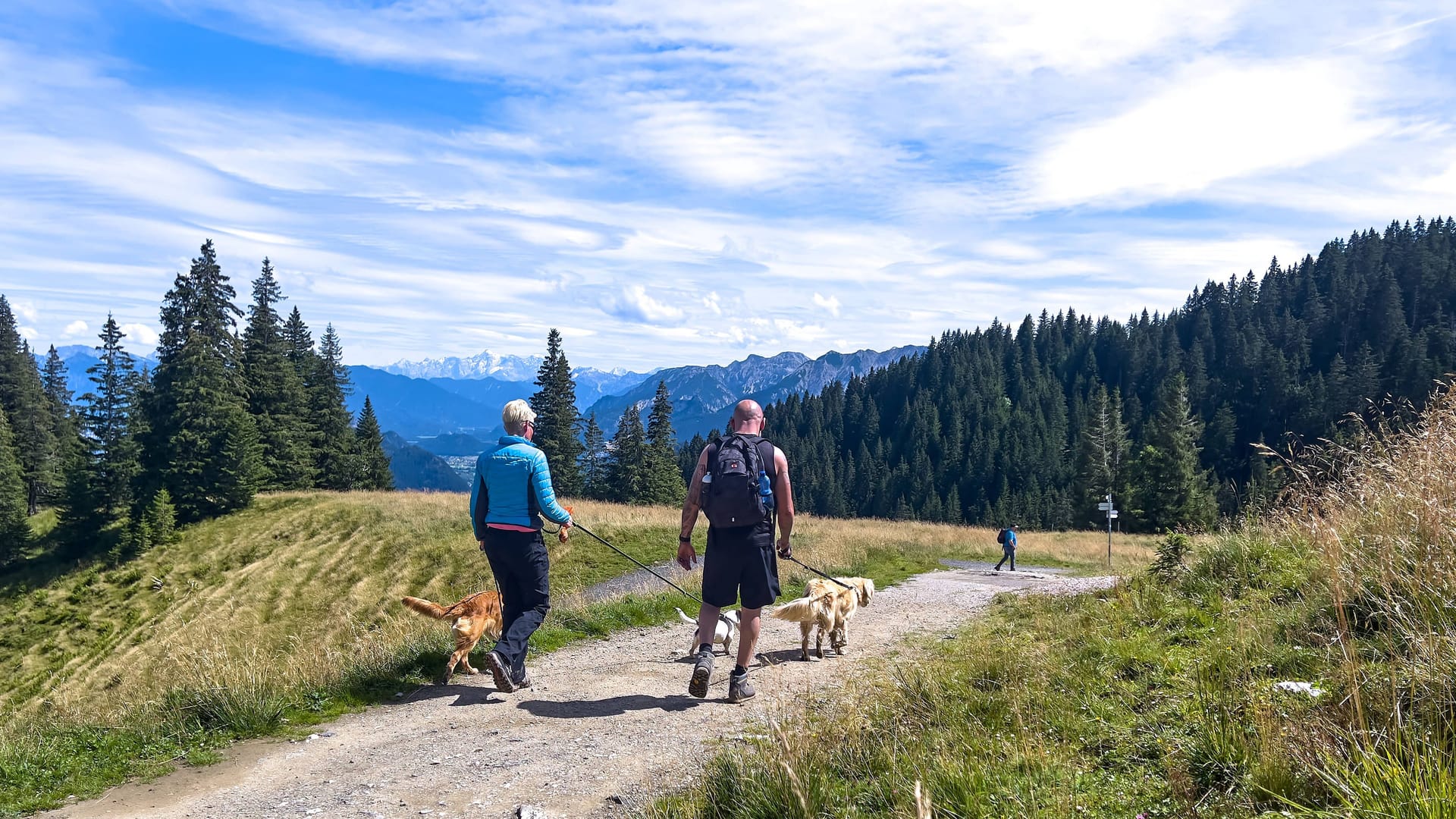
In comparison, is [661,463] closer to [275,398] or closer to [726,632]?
[275,398]

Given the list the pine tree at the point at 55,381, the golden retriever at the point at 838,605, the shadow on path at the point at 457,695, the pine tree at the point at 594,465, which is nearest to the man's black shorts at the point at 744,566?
the golden retriever at the point at 838,605

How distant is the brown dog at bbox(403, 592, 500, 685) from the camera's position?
24.4 feet

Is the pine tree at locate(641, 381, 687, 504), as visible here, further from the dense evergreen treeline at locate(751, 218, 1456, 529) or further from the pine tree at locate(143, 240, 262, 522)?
the dense evergreen treeline at locate(751, 218, 1456, 529)

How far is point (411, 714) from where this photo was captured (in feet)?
21.5

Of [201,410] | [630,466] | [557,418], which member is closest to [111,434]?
[201,410]

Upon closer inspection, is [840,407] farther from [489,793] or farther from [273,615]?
[489,793]

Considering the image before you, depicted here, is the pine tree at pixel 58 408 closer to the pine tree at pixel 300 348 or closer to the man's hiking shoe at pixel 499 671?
the pine tree at pixel 300 348

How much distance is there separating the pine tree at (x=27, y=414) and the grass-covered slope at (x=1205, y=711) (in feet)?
267

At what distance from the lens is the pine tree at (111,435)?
41844 millimetres

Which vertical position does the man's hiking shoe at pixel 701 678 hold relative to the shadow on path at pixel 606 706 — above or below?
above

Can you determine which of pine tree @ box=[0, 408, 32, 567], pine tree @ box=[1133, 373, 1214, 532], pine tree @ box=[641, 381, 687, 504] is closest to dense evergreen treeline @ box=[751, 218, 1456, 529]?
pine tree @ box=[1133, 373, 1214, 532]

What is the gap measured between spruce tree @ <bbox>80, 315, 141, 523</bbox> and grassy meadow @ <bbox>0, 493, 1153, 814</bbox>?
177 inches

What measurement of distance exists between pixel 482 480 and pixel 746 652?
9.53 ft

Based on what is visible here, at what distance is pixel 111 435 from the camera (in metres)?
47.0
